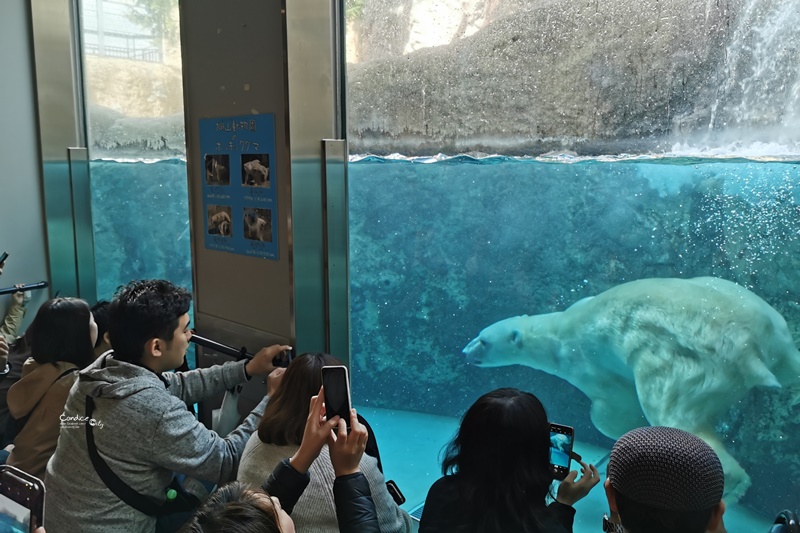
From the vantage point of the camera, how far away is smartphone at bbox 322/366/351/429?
4.04 ft

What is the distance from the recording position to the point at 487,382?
605 cm

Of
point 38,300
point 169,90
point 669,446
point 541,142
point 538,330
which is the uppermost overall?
point 169,90

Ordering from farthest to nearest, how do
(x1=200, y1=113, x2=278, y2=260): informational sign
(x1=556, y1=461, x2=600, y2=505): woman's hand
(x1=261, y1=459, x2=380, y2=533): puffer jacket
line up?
(x1=200, y1=113, x2=278, y2=260): informational sign < (x1=556, y1=461, x2=600, y2=505): woman's hand < (x1=261, y1=459, x2=380, y2=533): puffer jacket

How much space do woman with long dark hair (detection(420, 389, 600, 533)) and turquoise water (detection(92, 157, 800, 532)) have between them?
176 cm

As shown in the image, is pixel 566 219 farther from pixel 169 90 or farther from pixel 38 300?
pixel 38 300

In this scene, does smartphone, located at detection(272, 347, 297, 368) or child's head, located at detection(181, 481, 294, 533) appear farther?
smartphone, located at detection(272, 347, 297, 368)

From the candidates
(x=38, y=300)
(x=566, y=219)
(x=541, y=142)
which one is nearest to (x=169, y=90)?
(x=38, y=300)

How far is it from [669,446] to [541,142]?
2095 millimetres

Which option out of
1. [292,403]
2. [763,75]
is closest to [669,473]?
[292,403]

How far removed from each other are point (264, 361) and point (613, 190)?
9.79ft

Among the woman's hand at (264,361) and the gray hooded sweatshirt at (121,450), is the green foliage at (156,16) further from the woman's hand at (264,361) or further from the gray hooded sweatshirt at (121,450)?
the gray hooded sweatshirt at (121,450)

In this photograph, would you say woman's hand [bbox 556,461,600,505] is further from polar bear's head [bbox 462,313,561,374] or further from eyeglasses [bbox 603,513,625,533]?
polar bear's head [bbox 462,313,561,374]

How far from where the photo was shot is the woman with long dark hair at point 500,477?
1.21m

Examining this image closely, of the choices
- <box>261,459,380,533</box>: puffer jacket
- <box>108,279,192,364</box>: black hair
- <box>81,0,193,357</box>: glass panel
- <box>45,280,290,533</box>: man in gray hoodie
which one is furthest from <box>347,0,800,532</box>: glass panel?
<box>261,459,380,533</box>: puffer jacket
